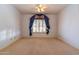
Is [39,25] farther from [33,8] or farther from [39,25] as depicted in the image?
[33,8]

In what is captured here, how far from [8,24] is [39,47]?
1.45 feet

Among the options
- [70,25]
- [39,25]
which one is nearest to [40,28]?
[39,25]

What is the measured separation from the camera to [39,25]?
5.07 ft

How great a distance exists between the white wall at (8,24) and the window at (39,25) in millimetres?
201

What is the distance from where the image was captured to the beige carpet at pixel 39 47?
4.62 feet

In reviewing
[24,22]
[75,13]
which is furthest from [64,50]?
[24,22]

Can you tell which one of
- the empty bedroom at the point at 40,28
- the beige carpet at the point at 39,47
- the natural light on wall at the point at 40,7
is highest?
the natural light on wall at the point at 40,7

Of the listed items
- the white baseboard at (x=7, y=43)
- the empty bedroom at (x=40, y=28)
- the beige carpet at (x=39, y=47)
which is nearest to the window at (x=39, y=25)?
the empty bedroom at (x=40, y=28)

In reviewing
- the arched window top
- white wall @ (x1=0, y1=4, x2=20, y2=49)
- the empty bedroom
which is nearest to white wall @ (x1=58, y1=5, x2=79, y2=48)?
the empty bedroom

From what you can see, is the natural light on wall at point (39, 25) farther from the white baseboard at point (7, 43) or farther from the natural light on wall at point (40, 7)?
the white baseboard at point (7, 43)

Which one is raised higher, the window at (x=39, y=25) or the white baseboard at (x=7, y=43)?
the window at (x=39, y=25)

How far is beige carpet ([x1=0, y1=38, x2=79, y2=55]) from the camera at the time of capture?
1409 mm
